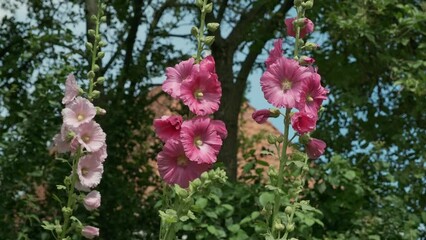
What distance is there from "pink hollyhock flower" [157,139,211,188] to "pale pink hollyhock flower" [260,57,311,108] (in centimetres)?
31

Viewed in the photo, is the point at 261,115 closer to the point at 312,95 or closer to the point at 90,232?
the point at 312,95

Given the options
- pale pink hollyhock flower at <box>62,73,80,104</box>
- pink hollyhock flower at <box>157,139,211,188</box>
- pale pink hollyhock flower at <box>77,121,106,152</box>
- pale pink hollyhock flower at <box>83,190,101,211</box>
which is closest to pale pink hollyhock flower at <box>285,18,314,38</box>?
pink hollyhock flower at <box>157,139,211,188</box>

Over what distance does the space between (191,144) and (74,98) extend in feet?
2.84

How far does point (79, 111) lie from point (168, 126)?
0.67m

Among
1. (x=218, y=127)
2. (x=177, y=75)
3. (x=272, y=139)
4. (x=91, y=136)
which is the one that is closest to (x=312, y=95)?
(x=272, y=139)

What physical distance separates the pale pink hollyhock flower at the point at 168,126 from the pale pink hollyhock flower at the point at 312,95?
0.39 meters

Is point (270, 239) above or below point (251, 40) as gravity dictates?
below

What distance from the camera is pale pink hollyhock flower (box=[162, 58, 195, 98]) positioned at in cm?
261

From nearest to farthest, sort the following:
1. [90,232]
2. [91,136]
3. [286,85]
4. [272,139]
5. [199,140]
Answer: [199,140], [286,85], [272,139], [91,136], [90,232]

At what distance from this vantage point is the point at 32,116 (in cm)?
736

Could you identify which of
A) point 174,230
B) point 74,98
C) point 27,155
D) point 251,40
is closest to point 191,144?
point 174,230

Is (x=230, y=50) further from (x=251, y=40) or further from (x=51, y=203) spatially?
(x=51, y=203)

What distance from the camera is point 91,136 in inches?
120

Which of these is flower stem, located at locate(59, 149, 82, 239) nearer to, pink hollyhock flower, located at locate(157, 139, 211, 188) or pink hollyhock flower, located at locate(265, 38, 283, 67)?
pink hollyhock flower, located at locate(157, 139, 211, 188)
